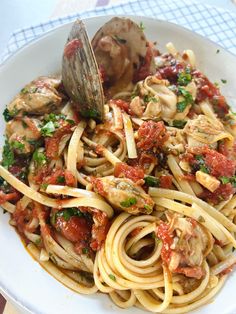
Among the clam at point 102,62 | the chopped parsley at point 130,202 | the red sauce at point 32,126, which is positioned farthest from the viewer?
the red sauce at point 32,126

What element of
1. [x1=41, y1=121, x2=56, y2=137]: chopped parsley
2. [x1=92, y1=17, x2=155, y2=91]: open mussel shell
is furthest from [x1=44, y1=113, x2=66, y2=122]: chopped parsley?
[x1=92, y1=17, x2=155, y2=91]: open mussel shell

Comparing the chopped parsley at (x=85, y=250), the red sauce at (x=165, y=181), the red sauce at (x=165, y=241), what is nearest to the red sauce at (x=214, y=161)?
the red sauce at (x=165, y=181)

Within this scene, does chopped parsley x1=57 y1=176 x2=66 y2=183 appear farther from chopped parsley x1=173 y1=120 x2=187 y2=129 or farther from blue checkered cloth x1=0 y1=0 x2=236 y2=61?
blue checkered cloth x1=0 y1=0 x2=236 y2=61

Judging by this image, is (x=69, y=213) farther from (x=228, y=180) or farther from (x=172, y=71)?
(x=172, y=71)

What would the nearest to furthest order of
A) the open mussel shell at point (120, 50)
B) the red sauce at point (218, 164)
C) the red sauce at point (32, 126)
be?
the red sauce at point (218, 164), the red sauce at point (32, 126), the open mussel shell at point (120, 50)

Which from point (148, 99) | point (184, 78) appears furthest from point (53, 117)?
point (184, 78)

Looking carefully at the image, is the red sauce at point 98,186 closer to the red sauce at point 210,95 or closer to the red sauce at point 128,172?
the red sauce at point 128,172
